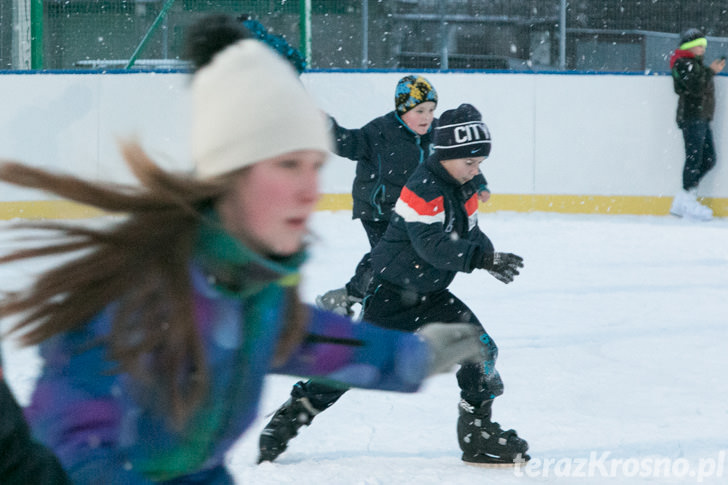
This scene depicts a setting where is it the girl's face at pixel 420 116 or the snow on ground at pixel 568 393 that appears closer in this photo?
the snow on ground at pixel 568 393

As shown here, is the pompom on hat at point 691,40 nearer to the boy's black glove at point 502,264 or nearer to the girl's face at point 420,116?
the girl's face at point 420,116

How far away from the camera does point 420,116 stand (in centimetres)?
496

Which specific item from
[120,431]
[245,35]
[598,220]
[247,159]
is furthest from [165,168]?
[598,220]

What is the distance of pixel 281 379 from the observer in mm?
3965

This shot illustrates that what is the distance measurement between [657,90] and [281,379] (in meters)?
6.56

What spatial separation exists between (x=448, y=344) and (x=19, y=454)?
32.3 inches

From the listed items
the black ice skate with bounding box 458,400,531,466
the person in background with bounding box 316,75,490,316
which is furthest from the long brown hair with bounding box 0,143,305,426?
the person in background with bounding box 316,75,490,316

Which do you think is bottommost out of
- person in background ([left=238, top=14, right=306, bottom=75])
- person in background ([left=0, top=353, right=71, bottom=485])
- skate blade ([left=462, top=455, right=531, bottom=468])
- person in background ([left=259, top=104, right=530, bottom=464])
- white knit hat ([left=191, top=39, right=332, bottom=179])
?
skate blade ([left=462, top=455, right=531, bottom=468])

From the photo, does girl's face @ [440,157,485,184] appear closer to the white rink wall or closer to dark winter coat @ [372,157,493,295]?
dark winter coat @ [372,157,493,295]

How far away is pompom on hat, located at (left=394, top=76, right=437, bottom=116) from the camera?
4.87 metres

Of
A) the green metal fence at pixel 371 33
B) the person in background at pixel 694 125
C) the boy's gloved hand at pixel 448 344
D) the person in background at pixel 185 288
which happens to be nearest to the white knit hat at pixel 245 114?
the person in background at pixel 185 288

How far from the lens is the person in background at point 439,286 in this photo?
3000 mm

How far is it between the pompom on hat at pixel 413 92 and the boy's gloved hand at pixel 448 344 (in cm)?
338

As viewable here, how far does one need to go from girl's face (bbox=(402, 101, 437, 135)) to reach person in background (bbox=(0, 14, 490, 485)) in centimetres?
361
